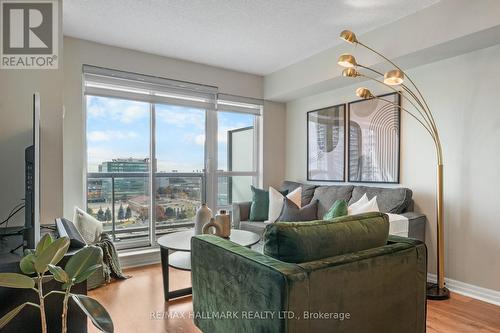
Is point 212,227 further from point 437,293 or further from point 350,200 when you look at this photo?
point 437,293

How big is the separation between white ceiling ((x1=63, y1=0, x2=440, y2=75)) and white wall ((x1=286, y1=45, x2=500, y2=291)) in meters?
0.71

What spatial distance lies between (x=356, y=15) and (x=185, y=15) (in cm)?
152

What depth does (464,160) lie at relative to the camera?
272 centimetres

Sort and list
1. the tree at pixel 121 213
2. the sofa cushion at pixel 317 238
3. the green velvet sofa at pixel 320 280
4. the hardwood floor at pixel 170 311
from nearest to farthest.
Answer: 1. the green velvet sofa at pixel 320 280
2. the sofa cushion at pixel 317 238
3. the hardwood floor at pixel 170 311
4. the tree at pixel 121 213

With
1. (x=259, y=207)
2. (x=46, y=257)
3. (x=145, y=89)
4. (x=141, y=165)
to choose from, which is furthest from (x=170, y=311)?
(x=145, y=89)

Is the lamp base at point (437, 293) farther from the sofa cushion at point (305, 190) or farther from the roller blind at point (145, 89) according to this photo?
the roller blind at point (145, 89)

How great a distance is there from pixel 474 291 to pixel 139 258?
10.9 feet

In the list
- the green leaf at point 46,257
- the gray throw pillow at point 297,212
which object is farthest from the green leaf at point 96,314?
the gray throw pillow at point 297,212

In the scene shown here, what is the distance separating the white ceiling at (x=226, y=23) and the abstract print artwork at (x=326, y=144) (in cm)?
84

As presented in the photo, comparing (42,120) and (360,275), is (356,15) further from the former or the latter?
(42,120)

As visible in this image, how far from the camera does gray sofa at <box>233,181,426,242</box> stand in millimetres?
2889

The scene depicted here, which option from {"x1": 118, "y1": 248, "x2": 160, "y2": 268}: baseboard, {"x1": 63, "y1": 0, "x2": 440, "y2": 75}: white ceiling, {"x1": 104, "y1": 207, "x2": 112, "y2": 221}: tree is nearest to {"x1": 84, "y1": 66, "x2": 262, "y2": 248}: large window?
{"x1": 104, "y1": 207, "x2": 112, "y2": 221}: tree

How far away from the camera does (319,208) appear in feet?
11.7

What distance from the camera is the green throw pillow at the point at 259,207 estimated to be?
149 inches
